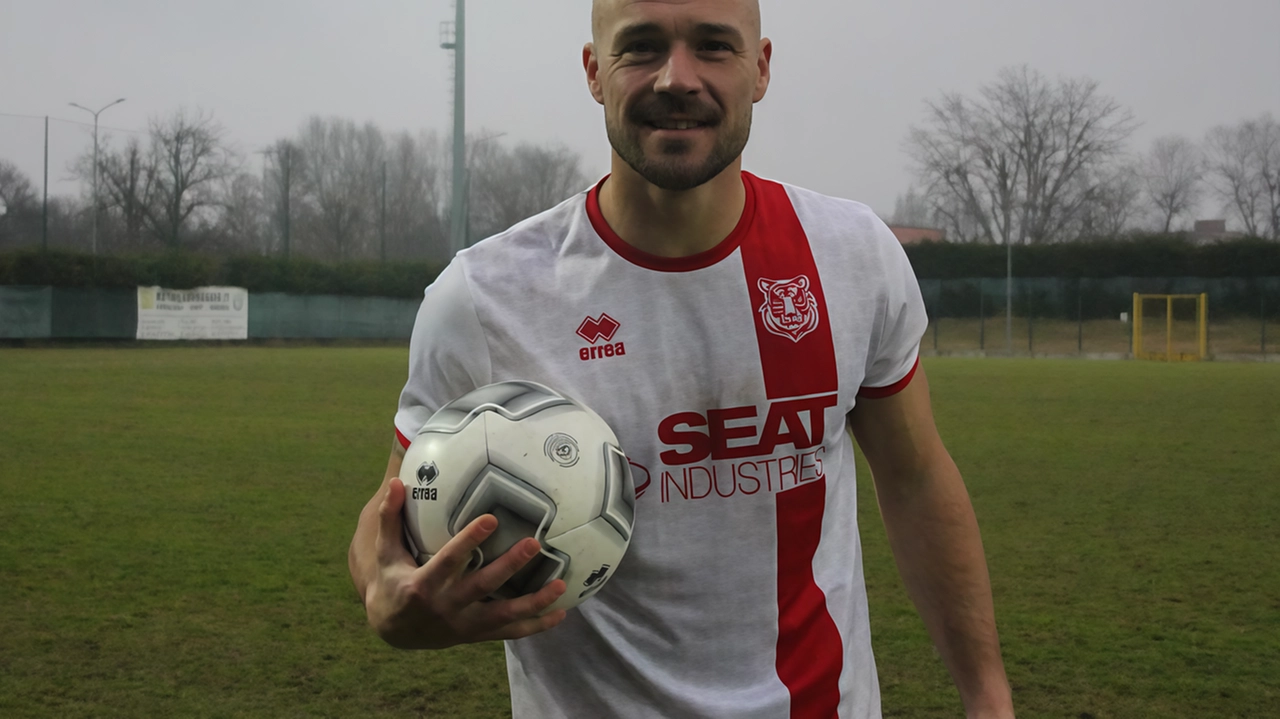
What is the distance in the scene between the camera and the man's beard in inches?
70.8

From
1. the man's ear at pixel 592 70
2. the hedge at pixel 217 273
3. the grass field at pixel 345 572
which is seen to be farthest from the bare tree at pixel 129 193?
the man's ear at pixel 592 70

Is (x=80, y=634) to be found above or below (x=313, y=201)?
below

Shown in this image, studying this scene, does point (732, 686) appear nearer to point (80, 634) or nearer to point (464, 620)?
point (464, 620)

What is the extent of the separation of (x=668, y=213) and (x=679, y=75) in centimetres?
25

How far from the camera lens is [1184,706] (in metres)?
4.38

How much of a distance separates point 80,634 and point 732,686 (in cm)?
406

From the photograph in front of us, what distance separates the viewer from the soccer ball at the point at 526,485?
162cm

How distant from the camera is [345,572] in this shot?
625cm

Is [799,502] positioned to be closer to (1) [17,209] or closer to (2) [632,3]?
(2) [632,3]

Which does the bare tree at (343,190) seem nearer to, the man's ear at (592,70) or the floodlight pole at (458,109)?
the floodlight pole at (458,109)

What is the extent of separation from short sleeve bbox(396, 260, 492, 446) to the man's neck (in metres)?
0.28

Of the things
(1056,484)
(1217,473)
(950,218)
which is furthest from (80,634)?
(950,218)

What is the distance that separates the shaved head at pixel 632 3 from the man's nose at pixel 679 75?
3.1 inches

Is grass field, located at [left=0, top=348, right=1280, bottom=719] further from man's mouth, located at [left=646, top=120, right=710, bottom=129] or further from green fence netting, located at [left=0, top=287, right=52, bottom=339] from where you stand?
green fence netting, located at [left=0, top=287, right=52, bottom=339]
